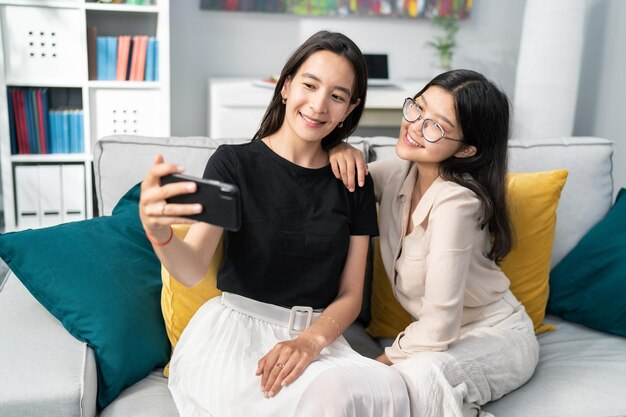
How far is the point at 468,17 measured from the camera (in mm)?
4168

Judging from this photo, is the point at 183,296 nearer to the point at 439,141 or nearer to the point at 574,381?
the point at 439,141

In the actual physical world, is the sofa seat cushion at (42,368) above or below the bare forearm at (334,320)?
below

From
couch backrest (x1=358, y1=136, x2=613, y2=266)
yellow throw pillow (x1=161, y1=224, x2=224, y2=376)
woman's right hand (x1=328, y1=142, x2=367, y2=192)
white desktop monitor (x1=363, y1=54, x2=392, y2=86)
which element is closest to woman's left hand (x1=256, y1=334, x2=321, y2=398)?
yellow throw pillow (x1=161, y1=224, x2=224, y2=376)

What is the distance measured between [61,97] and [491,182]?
2.59 metres

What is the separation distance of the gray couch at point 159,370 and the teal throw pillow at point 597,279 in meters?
0.04

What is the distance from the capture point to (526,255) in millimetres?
1841

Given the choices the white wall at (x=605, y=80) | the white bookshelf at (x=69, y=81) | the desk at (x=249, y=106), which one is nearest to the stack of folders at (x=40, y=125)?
the white bookshelf at (x=69, y=81)

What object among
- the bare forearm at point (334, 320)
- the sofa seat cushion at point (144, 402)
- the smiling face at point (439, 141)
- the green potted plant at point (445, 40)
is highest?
the green potted plant at point (445, 40)

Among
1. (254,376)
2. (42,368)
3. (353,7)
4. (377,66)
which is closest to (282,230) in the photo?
(254,376)

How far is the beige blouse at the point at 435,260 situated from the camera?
1504mm

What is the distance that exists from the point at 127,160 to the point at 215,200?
30.0 inches

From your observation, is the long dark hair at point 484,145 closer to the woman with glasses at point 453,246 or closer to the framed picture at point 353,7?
the woman with glasses at point 453,246

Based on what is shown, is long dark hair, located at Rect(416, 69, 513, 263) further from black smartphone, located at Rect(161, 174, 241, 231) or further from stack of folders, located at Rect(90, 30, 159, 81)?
stack of folders, located at Rect(90, 30, 159, 81)

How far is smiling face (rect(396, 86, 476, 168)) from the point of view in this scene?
1.57 m
